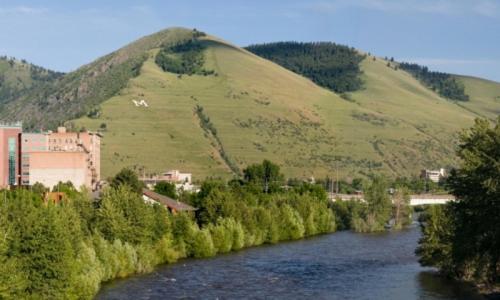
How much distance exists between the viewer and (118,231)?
83.7m

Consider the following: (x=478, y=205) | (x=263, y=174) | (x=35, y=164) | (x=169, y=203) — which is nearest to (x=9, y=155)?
(x=35, y=164)

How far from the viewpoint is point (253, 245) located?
112875 millimetres

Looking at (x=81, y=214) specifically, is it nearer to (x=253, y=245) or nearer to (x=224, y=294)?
(x=224, y=294)

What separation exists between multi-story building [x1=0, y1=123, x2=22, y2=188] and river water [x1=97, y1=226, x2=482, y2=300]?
61059mm

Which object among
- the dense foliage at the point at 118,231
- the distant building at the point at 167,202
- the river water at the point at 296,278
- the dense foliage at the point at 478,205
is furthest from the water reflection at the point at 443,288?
the distant building at the point at 167,202

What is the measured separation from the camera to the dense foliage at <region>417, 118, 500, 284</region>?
63875 millimetres

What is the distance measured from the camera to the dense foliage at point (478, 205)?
210 feet

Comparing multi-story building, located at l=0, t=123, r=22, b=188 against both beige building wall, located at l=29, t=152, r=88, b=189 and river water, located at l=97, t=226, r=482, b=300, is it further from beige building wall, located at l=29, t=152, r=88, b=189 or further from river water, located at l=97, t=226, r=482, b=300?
river water, located at l=97, t=226, r=482, b=300

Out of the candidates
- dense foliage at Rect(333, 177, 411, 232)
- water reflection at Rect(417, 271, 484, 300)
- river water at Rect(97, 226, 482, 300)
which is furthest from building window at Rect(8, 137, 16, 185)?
water reflection at Rect(417, 271, 484, 300)

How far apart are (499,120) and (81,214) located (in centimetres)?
4184

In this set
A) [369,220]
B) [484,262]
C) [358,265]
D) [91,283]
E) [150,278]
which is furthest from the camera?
[369,220]

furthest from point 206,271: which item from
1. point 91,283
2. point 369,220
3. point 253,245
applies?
point 369,220

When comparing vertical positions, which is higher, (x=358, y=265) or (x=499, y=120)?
(x=499, y=120)

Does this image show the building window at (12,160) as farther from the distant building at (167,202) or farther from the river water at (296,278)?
the river water at (296,278)
